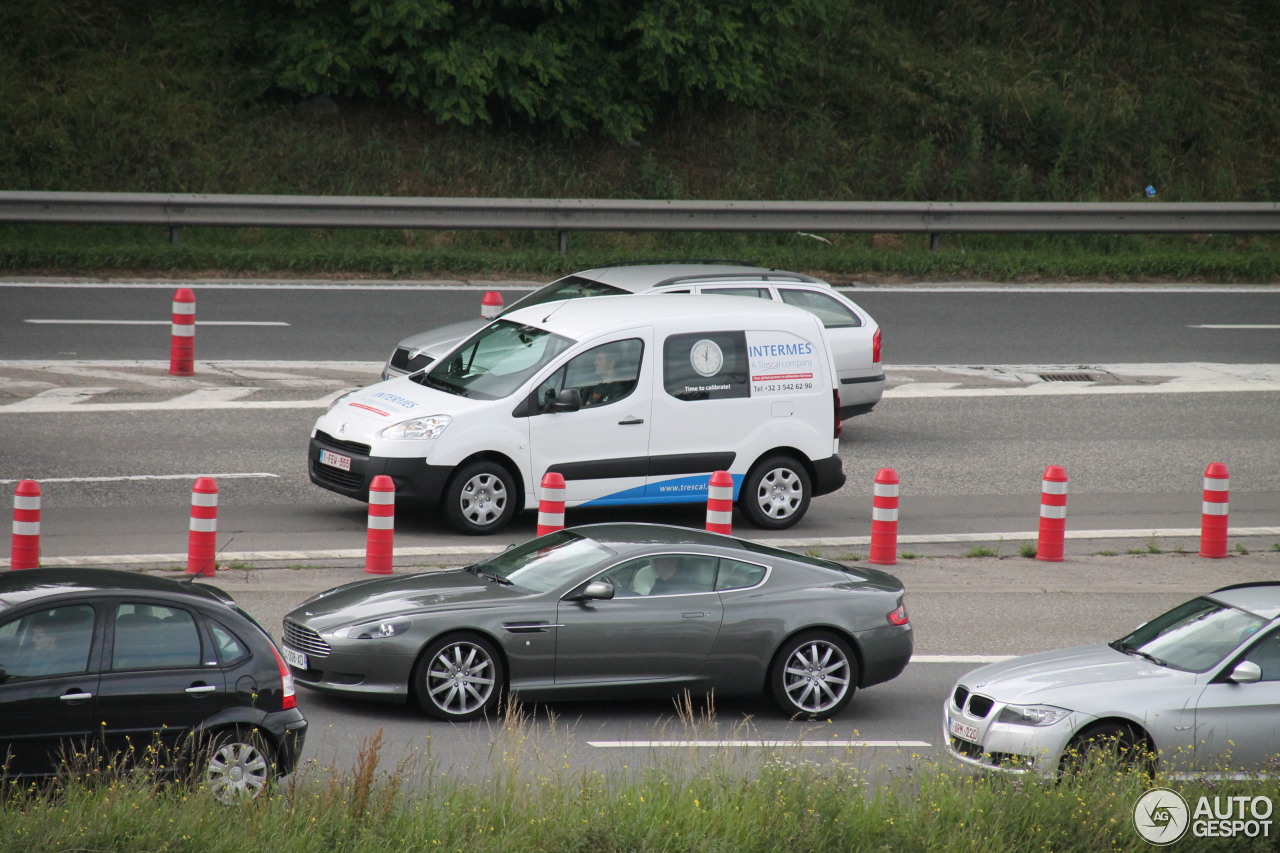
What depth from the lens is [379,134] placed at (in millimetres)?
25172

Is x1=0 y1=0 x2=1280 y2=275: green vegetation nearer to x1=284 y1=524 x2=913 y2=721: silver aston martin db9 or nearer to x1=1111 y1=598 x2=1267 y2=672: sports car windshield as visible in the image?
x1=284 y1=524 x2=913 y2=721: silver aston martin db9

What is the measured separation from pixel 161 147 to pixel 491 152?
17.2 feet

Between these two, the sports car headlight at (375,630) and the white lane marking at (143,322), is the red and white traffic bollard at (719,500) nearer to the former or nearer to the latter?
the sports car headlight at (375,630)

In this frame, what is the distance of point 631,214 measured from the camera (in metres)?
23.4

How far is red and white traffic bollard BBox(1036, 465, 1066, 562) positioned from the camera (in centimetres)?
1327

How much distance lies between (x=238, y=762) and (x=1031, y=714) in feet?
13.9

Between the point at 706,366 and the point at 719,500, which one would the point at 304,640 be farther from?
the point at 706,366

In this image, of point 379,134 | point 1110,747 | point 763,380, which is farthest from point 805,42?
point 1110,747

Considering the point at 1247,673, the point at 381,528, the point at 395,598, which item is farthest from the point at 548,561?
the point at 1247,673

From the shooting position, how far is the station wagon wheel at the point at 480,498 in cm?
1310

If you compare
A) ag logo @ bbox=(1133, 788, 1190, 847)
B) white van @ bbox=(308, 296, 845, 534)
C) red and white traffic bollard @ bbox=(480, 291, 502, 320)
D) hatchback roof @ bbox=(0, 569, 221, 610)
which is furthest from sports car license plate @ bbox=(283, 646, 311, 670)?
red and white traffic bollard @ bbox=(480, 291, 502, 320)

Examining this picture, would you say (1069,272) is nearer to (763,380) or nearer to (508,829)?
(763,380)

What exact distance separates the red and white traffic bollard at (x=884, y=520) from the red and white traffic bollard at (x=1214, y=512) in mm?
2964

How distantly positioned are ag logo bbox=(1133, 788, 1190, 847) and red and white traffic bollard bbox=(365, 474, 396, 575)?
635 centimetres
